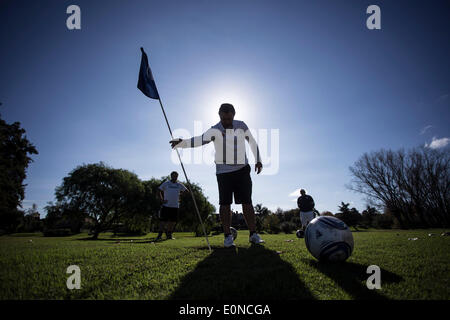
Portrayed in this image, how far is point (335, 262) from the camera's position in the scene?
292 centimetres

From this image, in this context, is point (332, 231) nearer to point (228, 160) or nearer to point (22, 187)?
point (228, 160)

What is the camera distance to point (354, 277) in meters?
2.16

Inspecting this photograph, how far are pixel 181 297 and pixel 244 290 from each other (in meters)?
0.56

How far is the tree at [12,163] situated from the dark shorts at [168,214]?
20555 millimetres

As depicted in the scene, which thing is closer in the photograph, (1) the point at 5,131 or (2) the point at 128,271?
(2) the point at 128,271

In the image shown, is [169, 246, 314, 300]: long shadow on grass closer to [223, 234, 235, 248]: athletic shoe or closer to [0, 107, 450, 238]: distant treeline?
[223, 234, 235, 248]: athletic shoe

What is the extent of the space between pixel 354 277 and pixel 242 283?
125cm

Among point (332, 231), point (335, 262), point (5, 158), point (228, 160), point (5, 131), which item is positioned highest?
point (5, 131)

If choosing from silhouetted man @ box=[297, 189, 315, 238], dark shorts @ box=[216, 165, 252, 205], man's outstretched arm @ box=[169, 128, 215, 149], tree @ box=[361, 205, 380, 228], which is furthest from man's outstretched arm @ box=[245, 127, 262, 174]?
tree @ box=[361, 205, 380, 228]

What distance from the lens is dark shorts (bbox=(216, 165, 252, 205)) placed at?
493 cm

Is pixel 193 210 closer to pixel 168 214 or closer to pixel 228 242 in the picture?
pixel 168 214

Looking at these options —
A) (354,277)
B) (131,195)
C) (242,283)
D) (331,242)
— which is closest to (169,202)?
(331,242)
